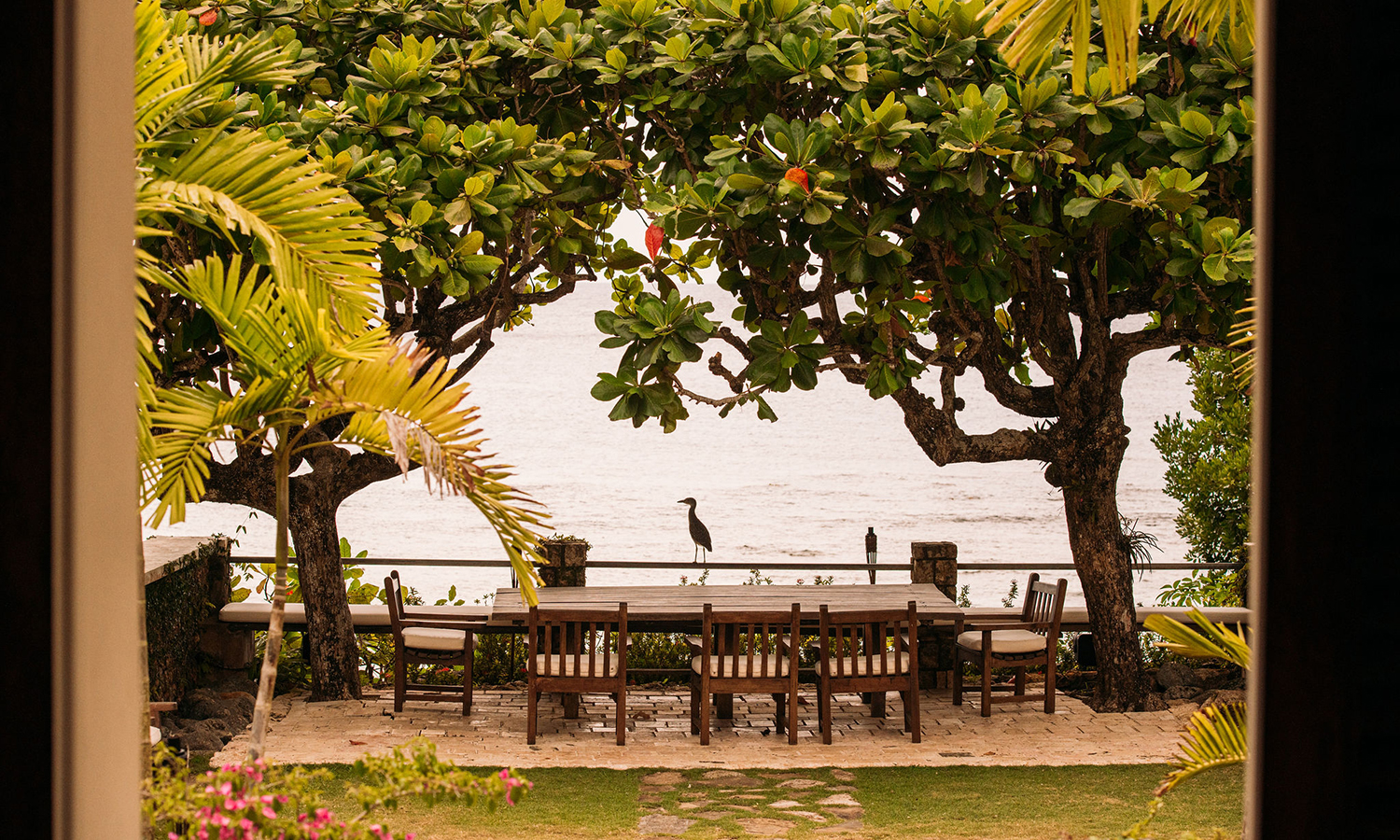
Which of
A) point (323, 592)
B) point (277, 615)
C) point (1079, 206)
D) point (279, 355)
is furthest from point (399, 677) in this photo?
point (1079, 206)

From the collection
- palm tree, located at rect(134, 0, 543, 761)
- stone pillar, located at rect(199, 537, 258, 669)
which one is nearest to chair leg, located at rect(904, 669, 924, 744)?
palm tree, located at rect(134, 0, 543, 761)

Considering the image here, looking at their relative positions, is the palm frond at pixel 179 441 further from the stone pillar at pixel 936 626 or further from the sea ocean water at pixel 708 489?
the sea ocean water at pixel 708 489

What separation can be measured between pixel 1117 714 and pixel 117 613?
25.4 feet

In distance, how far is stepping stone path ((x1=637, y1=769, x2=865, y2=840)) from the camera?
5.28 m

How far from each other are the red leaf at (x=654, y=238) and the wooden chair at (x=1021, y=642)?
10.7 ft

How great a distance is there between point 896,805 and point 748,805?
2.49 feet

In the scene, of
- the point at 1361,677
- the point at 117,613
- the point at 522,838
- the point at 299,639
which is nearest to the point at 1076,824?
the point at 522,838

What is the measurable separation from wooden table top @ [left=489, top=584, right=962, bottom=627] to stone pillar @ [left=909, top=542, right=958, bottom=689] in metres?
0.20

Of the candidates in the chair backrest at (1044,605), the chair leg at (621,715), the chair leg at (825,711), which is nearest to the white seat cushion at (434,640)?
the chair leg at (621,715)

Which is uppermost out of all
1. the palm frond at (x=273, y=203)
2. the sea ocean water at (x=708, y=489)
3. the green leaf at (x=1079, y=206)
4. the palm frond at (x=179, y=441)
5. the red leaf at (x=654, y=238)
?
the green leaf at (x=1079, y=206)

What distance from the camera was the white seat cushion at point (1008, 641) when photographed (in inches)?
298

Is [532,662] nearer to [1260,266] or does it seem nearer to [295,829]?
[295,829]

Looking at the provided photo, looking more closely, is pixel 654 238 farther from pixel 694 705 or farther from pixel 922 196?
pixel 694 705

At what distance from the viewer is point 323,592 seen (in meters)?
8.02
